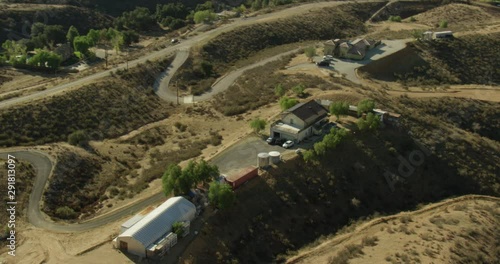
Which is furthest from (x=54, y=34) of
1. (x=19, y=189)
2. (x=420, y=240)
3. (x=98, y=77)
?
(x=420, y=240)

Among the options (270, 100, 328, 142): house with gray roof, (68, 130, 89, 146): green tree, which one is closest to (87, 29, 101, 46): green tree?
(68, 130, 89, 146): green tree

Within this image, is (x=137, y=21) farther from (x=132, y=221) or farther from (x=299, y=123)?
(x=132, y=221)

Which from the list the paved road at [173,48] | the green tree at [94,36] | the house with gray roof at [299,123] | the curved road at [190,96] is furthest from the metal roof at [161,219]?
the green tree at [94,36]

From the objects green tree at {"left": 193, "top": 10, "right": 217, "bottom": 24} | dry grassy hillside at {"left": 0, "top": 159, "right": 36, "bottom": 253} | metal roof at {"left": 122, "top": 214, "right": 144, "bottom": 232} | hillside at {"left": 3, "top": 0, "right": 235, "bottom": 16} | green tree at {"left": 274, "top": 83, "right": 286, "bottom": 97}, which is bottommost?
hillside at {"left": 3, "top": 0, "right": 235, "bottom": 16}

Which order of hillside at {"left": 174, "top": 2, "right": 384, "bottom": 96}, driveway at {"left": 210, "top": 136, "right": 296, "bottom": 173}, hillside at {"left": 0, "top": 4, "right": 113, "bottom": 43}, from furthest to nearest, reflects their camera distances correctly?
hillside at {"left": 0, "top": 4, "right": 113, "bottom": 43} → hillside at {"left": 174, "top": 2, "right": 384, "bottom": 96} → driveway at {"left": 210, "top": 136, "right": 296, "bottom": 173}

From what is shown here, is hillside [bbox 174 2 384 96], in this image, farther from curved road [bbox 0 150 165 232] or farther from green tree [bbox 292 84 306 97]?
curved road [bbox 0 150 165 232]

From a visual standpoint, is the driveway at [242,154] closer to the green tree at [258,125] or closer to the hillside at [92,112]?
the green tree at [258,125]
